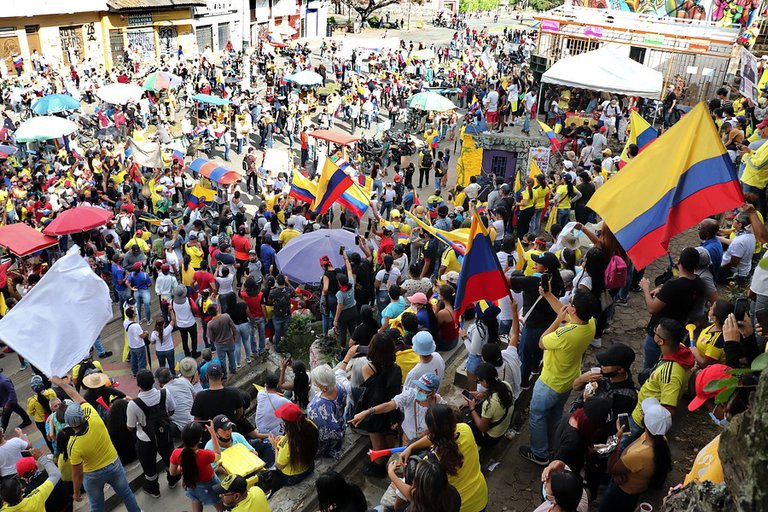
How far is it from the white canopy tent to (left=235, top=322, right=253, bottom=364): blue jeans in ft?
28.2

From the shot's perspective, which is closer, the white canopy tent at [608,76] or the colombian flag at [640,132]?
the colombian flag at [640,132]

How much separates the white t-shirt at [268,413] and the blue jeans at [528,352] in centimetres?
254

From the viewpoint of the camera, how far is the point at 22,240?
34.7ft

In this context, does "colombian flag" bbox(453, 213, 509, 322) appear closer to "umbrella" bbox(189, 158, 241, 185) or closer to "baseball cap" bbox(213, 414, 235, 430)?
"baseball cap" bbox(213, 414, 235, 430)

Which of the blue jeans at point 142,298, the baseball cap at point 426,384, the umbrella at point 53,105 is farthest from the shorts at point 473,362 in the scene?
the umbrella at point 53,105

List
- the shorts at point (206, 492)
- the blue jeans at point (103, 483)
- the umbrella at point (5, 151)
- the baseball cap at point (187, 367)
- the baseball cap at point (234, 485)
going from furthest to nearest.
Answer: the umbrella at point (5, 151) < the baseball cap at point (187, 367) < the blue jeans at point (103, 483) < the shorts at point (206, 492) < the baseball cap at point (234, 485)

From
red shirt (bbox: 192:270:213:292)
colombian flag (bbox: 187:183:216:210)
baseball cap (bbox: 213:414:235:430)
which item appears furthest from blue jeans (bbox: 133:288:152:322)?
baseball cap (bbox: 213:414:235:430)

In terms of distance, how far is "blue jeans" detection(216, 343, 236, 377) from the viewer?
28.4ft

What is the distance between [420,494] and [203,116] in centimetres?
2330

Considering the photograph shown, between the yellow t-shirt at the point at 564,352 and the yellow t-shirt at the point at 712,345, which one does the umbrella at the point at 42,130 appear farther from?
the yellow t-shirt at the point at 712,345

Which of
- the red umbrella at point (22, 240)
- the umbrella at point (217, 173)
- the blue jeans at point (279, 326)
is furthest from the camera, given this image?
the umbrella at point (217, 173)

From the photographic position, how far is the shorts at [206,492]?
5.08m

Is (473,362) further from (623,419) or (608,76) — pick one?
(608,76)

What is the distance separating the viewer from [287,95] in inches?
1096
